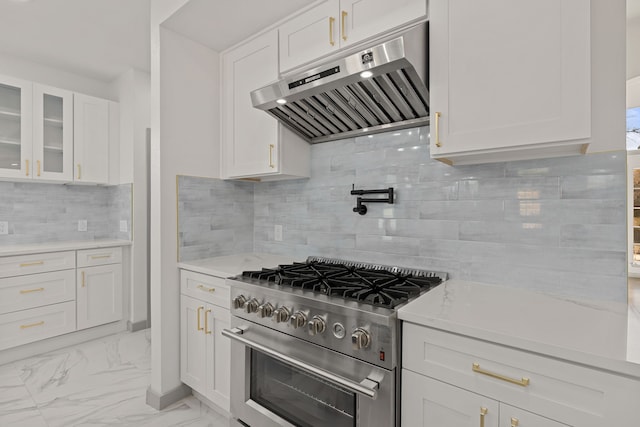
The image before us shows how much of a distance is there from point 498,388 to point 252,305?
1.08 m

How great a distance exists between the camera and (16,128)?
2.91m

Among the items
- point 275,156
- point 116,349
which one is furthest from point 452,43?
point 116,349

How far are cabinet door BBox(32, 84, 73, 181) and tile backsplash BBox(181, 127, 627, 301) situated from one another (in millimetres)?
1864

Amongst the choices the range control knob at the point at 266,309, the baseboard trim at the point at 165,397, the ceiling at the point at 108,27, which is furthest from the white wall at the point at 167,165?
the range control knob at the point at 266,309

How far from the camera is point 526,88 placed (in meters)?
1.17

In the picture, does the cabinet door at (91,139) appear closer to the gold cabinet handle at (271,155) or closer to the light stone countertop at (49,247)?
the light stone countertop at (49,247)

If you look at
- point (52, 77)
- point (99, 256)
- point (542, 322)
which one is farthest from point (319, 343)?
point (52, 77)

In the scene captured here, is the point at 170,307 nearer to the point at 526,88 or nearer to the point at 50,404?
the point at 50,404

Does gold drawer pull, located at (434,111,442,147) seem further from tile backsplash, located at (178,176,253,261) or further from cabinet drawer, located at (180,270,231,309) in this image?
tile backsplash, located at (178,176,253,261)

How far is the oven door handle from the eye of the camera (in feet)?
3.79

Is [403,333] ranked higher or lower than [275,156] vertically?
lower

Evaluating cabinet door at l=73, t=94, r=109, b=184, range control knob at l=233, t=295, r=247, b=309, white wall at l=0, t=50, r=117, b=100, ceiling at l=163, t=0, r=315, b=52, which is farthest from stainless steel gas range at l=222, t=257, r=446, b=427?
white wall at l=0, t=50, r=117, b=100

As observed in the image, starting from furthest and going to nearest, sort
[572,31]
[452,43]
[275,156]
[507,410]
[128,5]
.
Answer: [128,5] → [275,156] → [452,43] → [572,31] → [507,410]

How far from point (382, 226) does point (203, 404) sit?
1.65 meters
